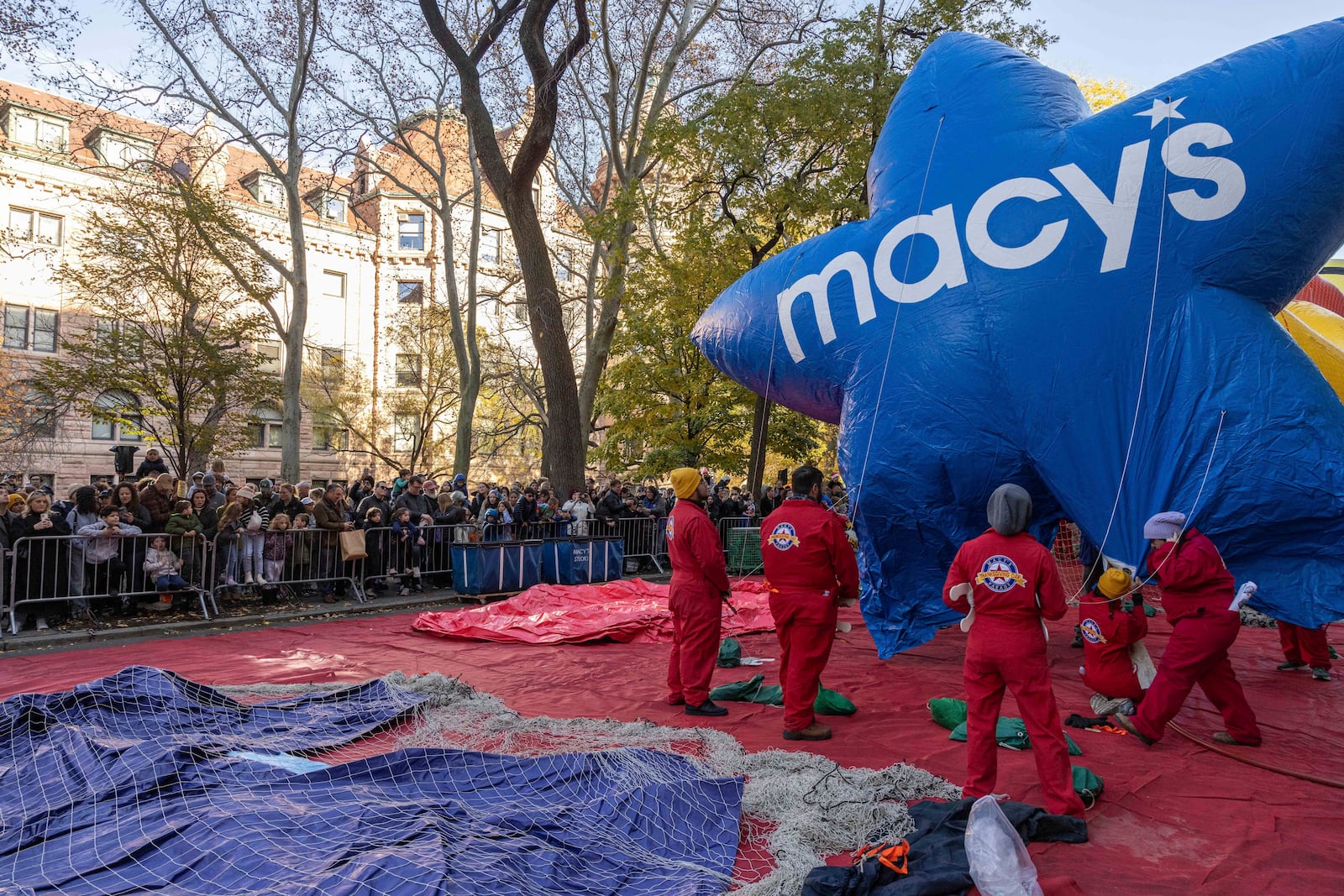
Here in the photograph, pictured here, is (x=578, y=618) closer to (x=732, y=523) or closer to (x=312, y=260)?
(x=732, y=523)

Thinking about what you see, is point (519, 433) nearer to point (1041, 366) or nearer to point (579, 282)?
point (579, 282)

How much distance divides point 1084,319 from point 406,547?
970 cm

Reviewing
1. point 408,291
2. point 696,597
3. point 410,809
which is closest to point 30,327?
point 408,291

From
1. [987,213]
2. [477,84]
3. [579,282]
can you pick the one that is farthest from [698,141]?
[579,282]

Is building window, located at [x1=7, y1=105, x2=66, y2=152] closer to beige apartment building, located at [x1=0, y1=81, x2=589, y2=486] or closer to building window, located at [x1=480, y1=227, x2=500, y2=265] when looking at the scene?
beige apartment building, located at [x1=0, y1=81, x2=589, y2=486]

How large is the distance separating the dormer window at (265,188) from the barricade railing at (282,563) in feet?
72.4

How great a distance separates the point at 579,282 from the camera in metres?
40.3

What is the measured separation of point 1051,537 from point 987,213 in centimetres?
297

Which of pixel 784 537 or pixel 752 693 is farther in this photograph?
pixel 752 693

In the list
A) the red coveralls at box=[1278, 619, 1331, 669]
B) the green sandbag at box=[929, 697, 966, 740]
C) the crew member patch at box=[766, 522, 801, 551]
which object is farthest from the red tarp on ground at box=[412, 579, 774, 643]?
the red coveralls at box=[1278, 619, 1331, 669]

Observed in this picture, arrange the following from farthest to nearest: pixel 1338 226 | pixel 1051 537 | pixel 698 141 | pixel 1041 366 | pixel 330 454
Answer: pixel 330 454
pixel 698 141
pixel 1051 537
pixel 1041 366
pixel 1338 226

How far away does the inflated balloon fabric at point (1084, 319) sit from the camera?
560 cm

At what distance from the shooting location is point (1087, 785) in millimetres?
4742

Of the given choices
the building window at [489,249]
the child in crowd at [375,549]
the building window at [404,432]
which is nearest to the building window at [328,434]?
the building window at [404,432]
